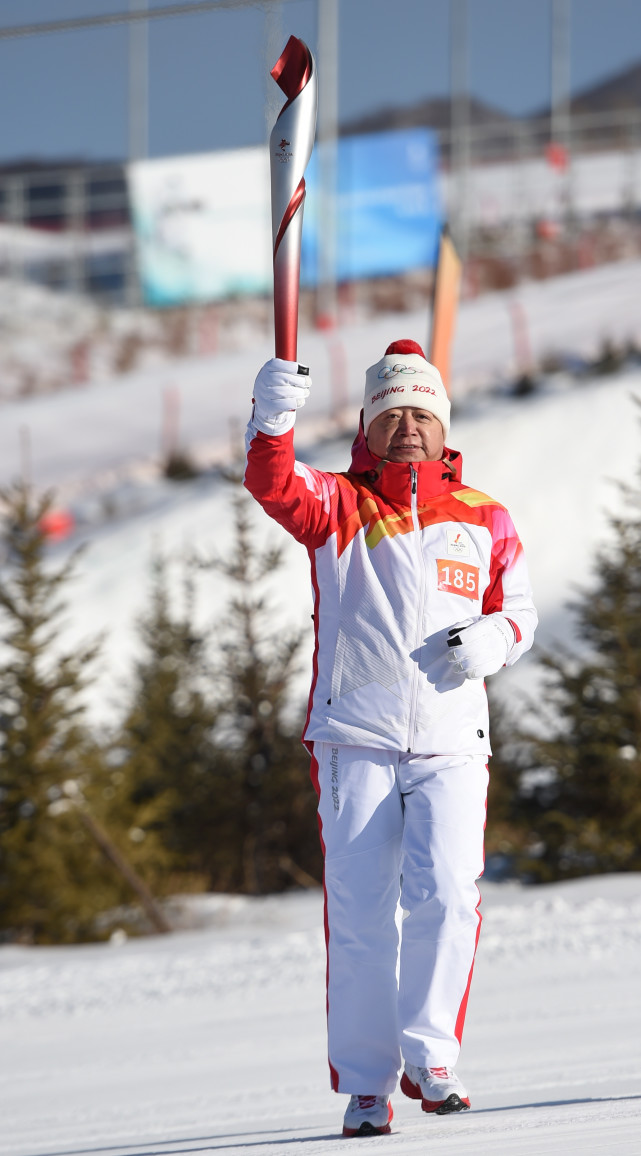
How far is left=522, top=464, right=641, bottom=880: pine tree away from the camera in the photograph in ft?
29.6

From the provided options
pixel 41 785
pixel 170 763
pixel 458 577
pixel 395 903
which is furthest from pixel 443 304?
pixel 395 903

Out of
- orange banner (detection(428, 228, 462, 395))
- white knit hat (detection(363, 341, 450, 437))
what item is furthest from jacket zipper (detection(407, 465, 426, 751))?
orange banner (detection(428, 228, 462, 395))

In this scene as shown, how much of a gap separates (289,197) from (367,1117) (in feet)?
7.17

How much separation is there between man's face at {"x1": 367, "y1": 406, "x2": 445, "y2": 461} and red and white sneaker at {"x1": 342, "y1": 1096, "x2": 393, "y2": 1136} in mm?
1558

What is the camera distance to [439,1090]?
3.26 metres

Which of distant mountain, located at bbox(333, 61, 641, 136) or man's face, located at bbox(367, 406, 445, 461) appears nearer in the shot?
man's face, located at bbox(367, 406, 445, 461)

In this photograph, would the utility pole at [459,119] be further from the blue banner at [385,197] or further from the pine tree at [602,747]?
the pine tree at [602,747]

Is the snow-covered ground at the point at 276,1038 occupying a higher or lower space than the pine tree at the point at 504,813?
higher

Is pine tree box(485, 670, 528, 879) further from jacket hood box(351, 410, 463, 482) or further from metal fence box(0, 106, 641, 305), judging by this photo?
metal fence box(0, 106, 641, 305)

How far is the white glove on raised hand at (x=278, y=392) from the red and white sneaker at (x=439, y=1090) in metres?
1.55

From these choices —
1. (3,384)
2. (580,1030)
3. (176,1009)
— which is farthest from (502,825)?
(3,384)

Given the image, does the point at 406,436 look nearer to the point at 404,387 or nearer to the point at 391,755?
the point at 404,387

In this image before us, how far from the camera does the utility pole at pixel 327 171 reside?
74.8 feet

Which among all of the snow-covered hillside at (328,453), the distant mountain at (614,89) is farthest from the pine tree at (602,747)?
the distant mountain at (614,89)
